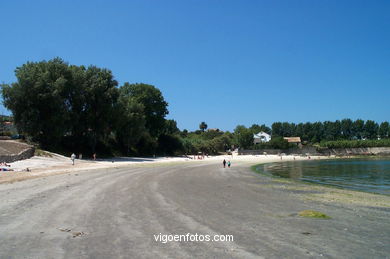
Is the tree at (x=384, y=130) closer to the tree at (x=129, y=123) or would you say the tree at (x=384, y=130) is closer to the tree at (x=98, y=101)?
the tree at (x=129, y=123)

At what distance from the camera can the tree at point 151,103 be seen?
77375 mm

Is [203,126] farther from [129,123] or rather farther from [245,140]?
[129,123]

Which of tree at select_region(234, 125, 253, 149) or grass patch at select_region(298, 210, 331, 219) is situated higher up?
tree at select_region(234, 125, 253, 149)

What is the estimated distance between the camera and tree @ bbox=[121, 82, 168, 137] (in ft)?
254

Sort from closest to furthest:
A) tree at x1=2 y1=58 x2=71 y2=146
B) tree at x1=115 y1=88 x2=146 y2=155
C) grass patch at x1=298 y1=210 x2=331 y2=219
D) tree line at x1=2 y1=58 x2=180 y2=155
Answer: grass patch at x1=298 y1=210 x2=331 y2=219 → tree at x1=2 y1=58 x2=71 y2=146 → tree line at x1=2 y1=58 x2=180 y2=155 → tree at x1=115 y1=88 x2=146 y2=155

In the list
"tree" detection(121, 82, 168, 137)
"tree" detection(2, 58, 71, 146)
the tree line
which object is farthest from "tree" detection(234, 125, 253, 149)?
"tree" detection(2, 58, 71, 146)

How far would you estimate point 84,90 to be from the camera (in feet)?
180

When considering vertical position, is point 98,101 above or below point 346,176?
above

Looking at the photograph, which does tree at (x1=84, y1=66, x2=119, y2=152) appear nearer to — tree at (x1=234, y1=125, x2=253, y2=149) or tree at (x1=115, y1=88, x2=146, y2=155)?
tree at (x1=115, y1=88, x2=146, y2=155)

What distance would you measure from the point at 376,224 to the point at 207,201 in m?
6.64

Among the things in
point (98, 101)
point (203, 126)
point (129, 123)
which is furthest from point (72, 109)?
point (203, 126)

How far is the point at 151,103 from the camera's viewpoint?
7894cm

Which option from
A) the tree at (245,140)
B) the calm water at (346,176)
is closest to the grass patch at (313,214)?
the calm water at (346,176)

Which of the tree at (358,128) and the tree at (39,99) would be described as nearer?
the tree at (39,99)
